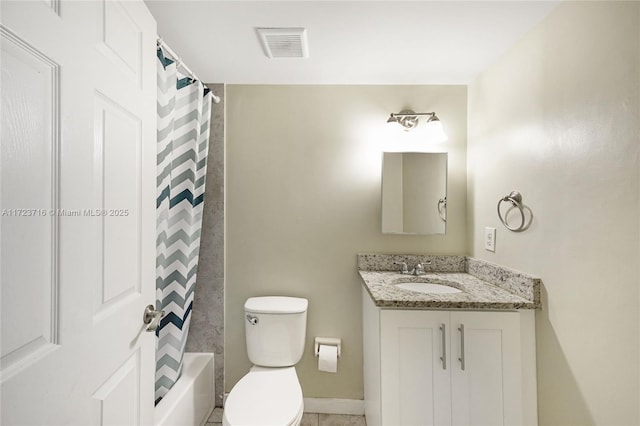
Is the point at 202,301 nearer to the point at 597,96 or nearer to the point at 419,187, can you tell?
the point at 419,187

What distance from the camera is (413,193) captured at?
2072mm

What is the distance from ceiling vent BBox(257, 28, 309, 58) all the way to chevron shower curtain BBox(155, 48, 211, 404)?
0.45 m

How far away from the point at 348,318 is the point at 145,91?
1.68 metres

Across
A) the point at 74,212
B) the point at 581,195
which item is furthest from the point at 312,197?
the point at 74,212

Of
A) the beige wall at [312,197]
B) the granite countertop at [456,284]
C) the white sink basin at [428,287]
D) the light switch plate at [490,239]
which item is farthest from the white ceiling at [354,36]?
the white sink basin at [428,287]

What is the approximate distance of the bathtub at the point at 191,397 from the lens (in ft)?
4.93

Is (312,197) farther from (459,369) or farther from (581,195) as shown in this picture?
(581,195)

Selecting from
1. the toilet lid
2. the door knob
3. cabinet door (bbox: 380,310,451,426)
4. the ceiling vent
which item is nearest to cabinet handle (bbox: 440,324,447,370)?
cabinet door (bbox: 380,310,451,426)

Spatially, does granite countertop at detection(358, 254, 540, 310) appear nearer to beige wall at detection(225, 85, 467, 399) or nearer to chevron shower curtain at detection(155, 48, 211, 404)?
beige wall at detection(225, 85, 467, 399)

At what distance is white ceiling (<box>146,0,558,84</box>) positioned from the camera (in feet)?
4.36

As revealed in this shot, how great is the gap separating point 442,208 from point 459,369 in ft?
3.28

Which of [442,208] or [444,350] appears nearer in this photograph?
[444,350]

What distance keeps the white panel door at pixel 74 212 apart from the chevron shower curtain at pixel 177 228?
512 mm

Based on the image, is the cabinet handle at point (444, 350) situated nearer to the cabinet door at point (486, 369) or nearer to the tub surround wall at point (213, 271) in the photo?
the cabinet door at point (486, 369)
